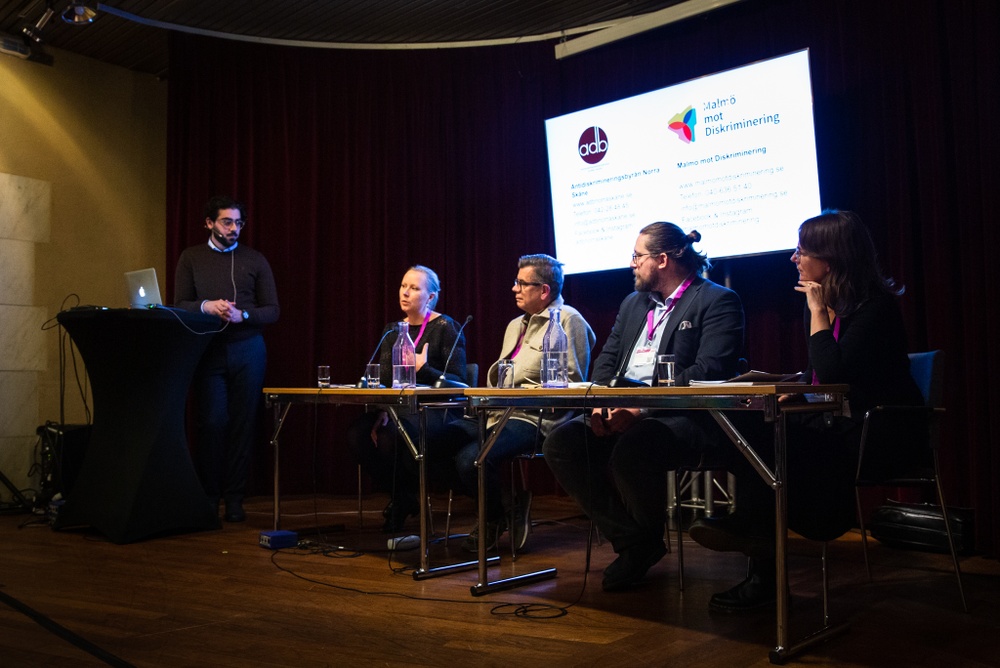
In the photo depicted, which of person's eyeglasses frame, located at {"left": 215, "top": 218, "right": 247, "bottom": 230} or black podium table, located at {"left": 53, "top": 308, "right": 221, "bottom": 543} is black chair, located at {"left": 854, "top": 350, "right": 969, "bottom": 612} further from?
person's eyeglasses frame, located at {"left": 215, "top": 218, "right": 247, "bottom": 230}

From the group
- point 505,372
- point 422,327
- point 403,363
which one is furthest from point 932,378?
point 422,327

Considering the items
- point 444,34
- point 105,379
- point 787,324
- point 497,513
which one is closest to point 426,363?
point 497,513

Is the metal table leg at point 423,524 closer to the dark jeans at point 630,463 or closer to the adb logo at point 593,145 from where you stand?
the dark jeans at point 630,463

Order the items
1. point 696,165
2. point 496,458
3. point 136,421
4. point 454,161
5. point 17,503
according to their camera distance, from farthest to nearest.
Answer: point 454,161 → point 17,503 → point 696,165 → point 136,421 → point 496,458

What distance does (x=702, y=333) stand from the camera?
2914 millimetres

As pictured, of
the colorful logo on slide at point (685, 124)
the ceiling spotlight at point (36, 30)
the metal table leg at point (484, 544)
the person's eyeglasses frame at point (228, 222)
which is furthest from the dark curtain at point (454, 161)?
the metal table leg at point (484, 544)

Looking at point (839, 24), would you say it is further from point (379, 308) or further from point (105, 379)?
point (105, 379)

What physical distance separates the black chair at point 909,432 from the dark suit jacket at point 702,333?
0.51 meters

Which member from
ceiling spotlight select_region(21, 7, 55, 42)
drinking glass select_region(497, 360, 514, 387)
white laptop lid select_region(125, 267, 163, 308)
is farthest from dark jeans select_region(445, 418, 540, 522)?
ceiling spotlight select_region(21, 7, 55, 42)

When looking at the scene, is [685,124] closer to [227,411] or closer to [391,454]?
[391,454]

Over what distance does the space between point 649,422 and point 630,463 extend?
0.45 ft

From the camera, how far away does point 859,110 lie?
3.97 metres

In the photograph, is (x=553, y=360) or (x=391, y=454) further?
(x=391, y=454)

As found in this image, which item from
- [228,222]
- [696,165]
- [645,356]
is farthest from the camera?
[228,222]
